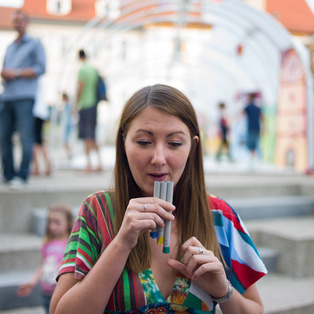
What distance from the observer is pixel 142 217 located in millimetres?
1230

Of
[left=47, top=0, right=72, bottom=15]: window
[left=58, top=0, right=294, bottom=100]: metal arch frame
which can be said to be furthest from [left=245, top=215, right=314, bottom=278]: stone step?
[left=47, top=0, right=72, bottom=15]: window

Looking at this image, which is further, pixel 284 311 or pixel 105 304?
pixel 284 311

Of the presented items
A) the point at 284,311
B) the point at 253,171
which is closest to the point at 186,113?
the point at 284,311

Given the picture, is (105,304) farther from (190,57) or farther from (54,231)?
(190,57)

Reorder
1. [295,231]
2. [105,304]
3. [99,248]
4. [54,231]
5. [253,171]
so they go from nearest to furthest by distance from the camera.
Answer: [105,304]
[99,248]
[54,231]
[295,231]
[253,171]

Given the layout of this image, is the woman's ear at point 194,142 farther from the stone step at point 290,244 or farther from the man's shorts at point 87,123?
the man's shorts at point 87,123

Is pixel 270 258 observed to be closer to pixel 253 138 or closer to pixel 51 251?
pixel 51 251

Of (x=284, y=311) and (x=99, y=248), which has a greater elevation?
(x=99, y=248)

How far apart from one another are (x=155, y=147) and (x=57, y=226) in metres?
2.14

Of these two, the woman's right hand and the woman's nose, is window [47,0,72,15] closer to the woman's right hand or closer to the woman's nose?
the woman's nose

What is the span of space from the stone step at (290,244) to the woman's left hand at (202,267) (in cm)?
305

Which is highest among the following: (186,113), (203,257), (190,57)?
(190,57)

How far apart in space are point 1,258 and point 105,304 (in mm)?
2746

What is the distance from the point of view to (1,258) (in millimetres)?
3746
